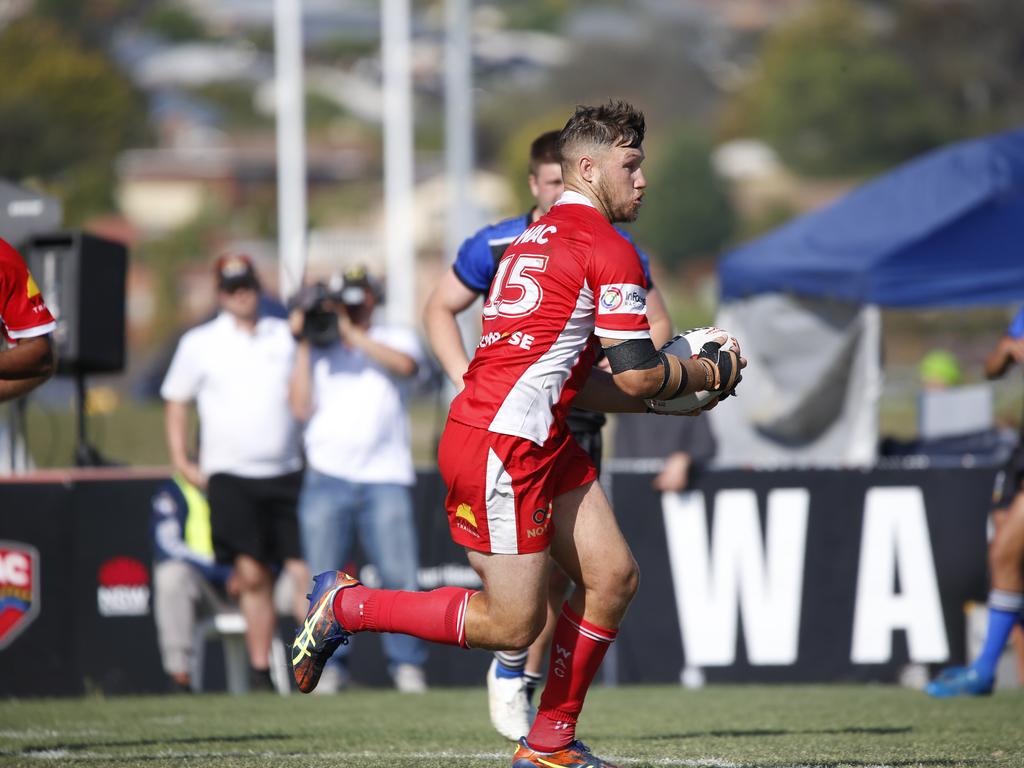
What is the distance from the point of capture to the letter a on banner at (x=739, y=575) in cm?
973

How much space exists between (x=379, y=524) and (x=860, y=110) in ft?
230

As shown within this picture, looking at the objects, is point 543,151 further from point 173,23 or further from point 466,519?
point 173,23

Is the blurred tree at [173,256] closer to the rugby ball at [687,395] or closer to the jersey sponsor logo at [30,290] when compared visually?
the jersey sponsor logo at [30,290]

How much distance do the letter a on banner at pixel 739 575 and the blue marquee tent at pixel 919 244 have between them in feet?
6.72

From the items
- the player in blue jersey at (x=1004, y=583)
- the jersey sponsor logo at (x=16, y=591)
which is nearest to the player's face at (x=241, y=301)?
the jersey sponsor logo at (x=16, y=591)

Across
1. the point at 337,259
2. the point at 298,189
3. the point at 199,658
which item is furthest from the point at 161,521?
the point at 337,259

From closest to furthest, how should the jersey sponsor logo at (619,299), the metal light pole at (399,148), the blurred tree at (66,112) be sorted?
the jersey sponsor logo at (619,299)
the metal light pole at (399,148)
the blurred tree at (66,112)

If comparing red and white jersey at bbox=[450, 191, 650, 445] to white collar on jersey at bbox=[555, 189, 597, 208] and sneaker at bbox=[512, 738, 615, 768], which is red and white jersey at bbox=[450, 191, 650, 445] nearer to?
white collar on jersey at bbox=[555, 189, 597, 208]

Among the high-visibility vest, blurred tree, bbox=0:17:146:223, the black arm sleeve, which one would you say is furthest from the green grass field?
blurred tree, bbox=0:17:146:223

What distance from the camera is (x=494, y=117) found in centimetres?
9581

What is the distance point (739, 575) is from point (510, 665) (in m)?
3.67

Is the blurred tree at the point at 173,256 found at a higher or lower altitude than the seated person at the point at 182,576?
higher

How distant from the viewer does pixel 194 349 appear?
31.6 ft

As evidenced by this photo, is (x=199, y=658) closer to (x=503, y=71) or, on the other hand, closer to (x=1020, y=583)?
(x=1020, y=583)
